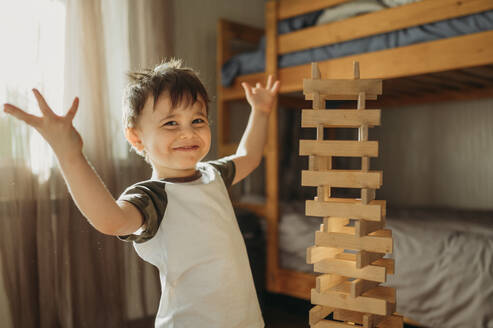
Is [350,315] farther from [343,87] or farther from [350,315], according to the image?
[343,87]

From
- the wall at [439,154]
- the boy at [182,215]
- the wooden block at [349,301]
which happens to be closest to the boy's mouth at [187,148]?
the boy at [182,215]

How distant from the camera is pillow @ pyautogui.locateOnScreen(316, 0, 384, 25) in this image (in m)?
1.81

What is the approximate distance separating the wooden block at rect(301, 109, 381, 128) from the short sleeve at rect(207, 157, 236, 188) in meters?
0.24

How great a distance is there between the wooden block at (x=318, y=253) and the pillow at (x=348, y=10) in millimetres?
1126

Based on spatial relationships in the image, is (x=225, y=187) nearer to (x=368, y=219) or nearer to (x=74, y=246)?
(x=368, y=219)

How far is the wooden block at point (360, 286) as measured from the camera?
39.2 inches

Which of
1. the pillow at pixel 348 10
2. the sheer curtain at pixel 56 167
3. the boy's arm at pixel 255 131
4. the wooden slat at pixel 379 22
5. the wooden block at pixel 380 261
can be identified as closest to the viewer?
the wooden block at pixel 380 261

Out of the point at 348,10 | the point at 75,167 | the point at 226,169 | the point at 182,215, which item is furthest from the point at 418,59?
the point at 75,167

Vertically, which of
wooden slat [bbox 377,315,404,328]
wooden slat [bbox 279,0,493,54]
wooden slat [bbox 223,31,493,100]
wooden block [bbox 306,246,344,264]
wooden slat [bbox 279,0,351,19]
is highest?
wooden slat [bbox 279,0,351,19]

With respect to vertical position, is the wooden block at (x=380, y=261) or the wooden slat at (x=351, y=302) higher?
the wooden block at (x=380, y=261)

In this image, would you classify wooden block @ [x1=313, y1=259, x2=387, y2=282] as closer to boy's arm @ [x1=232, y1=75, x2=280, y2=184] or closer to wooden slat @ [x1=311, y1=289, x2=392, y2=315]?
wooden slat @ [x1=311, y1=289, x2=392, y2=315]

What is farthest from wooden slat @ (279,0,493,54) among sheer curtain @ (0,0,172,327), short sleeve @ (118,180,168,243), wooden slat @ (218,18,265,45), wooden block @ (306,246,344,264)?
short sleeve @ (118,180,168,243)

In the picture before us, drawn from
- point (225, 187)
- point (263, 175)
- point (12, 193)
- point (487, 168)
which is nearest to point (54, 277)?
point (12, 193)

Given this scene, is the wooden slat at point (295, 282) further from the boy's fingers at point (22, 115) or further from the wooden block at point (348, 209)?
the boy's fingers at point (22, 115)
